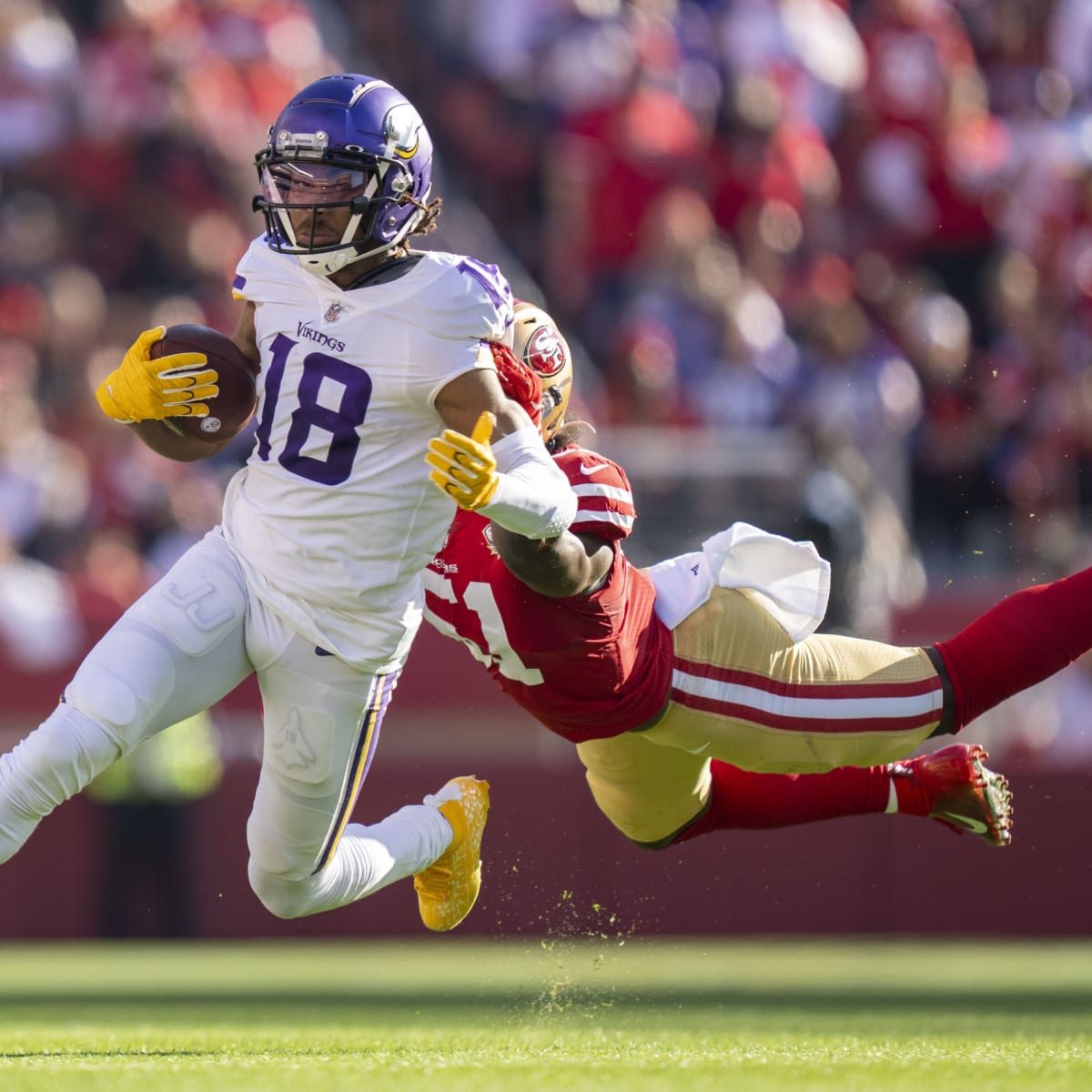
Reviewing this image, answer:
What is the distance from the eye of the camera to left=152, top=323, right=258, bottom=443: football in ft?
13.4

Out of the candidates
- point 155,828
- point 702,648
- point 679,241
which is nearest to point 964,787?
point 702,648

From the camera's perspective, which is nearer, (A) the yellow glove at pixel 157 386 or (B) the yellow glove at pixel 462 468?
(B) the yellow glove at pixel 462 468

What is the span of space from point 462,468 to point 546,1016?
7.33 feet

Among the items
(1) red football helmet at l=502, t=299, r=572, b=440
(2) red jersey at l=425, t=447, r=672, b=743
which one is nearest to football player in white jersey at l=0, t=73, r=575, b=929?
(2) red jersey at l=425, t=447, r=672, b=743

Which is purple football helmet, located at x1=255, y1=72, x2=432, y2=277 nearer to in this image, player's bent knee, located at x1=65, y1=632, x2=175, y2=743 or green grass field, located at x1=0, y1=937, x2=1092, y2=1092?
player's bent knee, located at x1=65, y1=632, x2=175, y2=743

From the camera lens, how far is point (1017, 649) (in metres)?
4.32

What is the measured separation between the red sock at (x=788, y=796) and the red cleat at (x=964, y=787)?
0.09 m

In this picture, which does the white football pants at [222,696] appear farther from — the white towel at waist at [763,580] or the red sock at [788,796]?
the red sock at [788,796]

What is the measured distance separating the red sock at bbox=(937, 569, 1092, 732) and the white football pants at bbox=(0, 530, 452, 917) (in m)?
1.29

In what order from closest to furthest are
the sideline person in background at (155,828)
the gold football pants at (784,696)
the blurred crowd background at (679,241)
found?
1. the gold football pants at (784,696)
2. the sideline person in background at (155,828)
3. the blurred crowd background at (679,241)

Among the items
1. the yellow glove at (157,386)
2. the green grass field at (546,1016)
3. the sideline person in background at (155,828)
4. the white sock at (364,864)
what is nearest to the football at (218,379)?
the yellow glove at (157,386)

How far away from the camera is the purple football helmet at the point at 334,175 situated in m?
3.96

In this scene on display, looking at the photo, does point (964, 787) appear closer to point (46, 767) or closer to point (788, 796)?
point (788, 796)

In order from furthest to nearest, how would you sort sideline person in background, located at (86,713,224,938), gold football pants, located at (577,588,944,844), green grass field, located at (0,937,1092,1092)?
sideline person in background, located at (86,713,224,938), gold football pants, located at (577,588,944,844), green grass field, located at (0,937,1092,1092)
